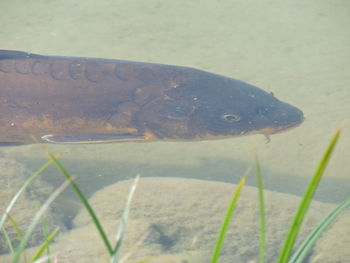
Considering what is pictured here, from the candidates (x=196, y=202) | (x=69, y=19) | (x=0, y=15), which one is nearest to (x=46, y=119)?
(x=196, y=202)

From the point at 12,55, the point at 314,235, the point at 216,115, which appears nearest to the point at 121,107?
the point at 216,115

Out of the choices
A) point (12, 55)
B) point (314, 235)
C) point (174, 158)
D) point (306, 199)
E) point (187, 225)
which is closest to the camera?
point (306, 199)

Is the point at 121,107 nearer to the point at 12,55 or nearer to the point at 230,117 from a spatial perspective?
the point at 230,117

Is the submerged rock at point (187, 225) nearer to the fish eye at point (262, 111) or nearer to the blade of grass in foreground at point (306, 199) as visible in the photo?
the fish eye at point (262, 111)

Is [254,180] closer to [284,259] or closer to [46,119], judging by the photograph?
[46,119]

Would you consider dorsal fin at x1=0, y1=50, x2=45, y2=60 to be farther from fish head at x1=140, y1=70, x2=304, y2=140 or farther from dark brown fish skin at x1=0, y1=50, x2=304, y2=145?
fish head at x1=140, y1=70, x2=304, y2=140

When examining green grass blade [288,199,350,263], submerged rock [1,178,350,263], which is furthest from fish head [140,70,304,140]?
green grass blade [288,199,350,263]
